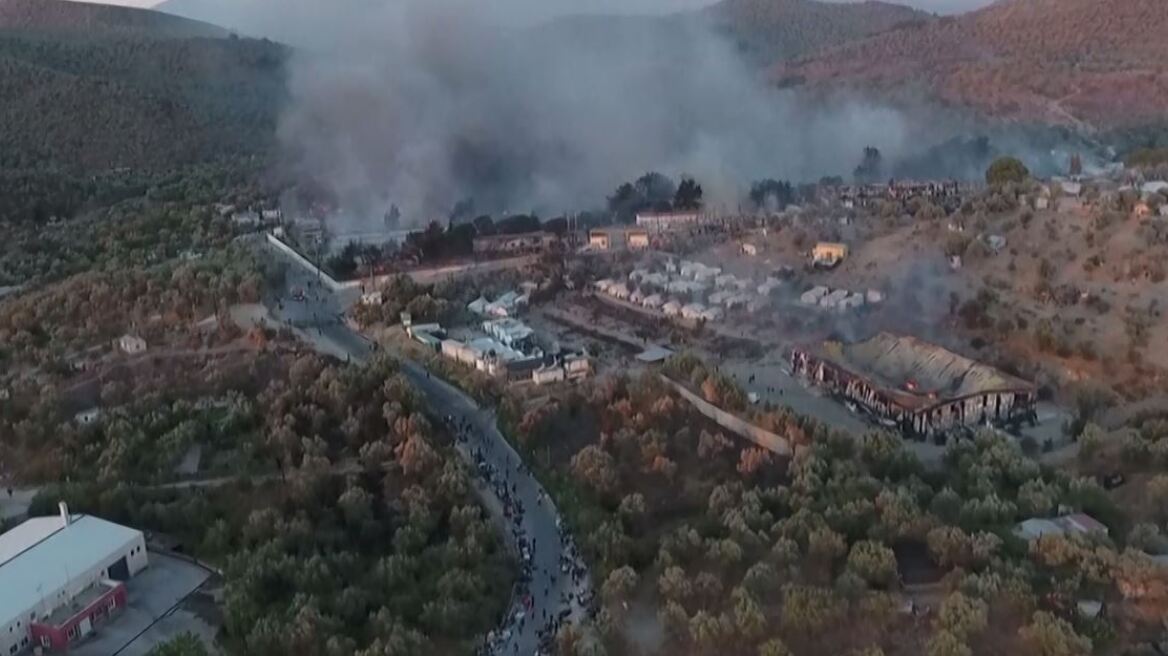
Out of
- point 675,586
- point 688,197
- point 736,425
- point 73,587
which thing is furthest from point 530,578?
point 688,197

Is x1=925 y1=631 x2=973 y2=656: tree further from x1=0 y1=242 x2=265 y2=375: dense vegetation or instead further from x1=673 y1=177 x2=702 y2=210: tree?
x1=673 y1=177 x2=702 y2=210: tree

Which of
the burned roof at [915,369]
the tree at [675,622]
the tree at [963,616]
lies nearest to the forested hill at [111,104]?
the burned roof at [915,369]

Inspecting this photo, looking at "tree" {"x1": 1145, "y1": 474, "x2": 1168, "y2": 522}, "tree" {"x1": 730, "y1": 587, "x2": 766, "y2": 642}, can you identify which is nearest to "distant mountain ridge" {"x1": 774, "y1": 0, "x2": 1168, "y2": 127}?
"tree" {"x1": 1145, "y1": 474, "x2": 1168, "y2": 522}

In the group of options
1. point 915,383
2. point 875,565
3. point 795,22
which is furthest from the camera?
point 795,22

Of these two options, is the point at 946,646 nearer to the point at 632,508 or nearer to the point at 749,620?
the point at 749,620

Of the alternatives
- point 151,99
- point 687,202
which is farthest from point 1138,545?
point 151,99

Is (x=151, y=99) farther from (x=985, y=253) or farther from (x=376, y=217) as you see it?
(x=985, y=253)

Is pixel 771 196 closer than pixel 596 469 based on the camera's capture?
No

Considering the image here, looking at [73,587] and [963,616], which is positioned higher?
[963,616]
